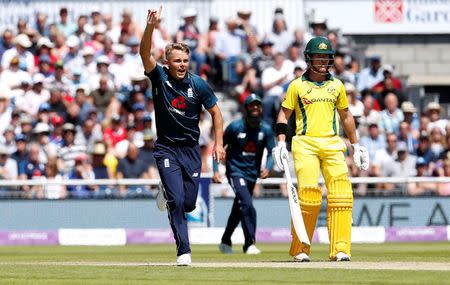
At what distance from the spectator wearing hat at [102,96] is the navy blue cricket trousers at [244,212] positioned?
7804 mm

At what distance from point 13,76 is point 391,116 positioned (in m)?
7.25

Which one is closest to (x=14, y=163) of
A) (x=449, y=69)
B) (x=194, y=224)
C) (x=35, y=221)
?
(x=35, y=221)

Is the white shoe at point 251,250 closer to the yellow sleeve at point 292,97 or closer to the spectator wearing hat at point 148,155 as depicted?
the yellow sleeve at point 292,97

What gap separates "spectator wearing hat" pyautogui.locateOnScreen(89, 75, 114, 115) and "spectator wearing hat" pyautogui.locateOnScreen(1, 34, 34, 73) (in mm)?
1521

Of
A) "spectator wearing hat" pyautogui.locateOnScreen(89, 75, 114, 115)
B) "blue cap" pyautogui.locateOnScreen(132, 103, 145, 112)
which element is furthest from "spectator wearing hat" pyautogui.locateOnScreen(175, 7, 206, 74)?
"spectator wearing hat" pyautogui.locateOnScreen(89, 75, 114, 115)

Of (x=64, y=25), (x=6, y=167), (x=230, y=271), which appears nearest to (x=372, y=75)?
(x=64, y=25)

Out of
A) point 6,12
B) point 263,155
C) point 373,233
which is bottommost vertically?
point 373,233

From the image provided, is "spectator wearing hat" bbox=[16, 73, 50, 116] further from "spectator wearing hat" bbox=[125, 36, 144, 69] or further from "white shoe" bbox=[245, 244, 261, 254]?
"white shoe" bbox=[245, 244, 261, 254]

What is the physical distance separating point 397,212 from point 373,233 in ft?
2.39

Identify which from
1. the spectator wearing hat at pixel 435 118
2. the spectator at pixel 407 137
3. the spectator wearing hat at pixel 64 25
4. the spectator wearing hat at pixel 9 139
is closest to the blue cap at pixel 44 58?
the spectator wearing hat at pixel 64 25

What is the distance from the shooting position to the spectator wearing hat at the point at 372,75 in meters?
28.5

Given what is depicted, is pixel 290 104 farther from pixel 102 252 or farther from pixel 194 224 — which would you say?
pixel 194 224

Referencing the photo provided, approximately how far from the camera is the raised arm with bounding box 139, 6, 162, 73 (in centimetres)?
1393

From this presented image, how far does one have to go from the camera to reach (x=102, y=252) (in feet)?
66.6
